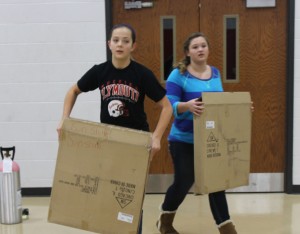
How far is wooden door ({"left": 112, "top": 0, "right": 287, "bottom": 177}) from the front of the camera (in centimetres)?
351

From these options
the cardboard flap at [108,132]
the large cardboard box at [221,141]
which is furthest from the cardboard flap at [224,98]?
the cardboard flap at [108,132]

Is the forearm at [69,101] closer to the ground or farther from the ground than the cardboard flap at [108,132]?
farther from the ground

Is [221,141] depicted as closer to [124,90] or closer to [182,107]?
[182,107]

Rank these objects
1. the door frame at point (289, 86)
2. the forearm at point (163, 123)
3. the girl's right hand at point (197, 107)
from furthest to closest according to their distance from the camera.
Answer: the door frame at point (289, 86) → the girl's right hand at point (197, 107) → the forearm at point (163, 123)

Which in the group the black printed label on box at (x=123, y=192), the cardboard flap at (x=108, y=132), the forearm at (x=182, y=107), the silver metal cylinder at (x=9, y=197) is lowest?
the silver metal cylinder at (x=9, y=197)

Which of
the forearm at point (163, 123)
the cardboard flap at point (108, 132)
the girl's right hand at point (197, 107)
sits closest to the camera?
the cardboard flap at point (108, 132)

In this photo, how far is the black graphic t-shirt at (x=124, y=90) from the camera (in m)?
2.00

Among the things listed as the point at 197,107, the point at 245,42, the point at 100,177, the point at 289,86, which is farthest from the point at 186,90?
A: the point at 289,86

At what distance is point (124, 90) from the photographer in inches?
78.7

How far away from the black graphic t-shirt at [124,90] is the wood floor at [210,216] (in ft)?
3.51

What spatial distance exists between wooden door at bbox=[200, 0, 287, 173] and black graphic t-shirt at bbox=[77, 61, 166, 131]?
168 centimetres

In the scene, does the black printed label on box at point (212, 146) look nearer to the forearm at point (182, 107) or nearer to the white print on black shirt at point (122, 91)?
the forearm at point (182, 107)

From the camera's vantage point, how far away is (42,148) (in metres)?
3.64

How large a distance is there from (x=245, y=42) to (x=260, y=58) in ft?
0.63
